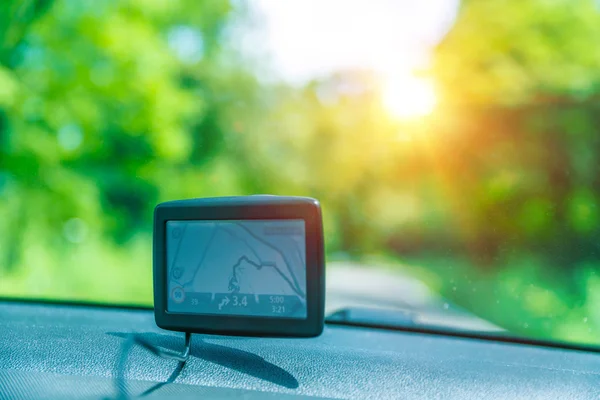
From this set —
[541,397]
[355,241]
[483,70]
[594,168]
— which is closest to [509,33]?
[483,70]

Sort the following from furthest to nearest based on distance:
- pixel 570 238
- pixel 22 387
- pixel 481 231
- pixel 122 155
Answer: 1. pixel 122 155
2. pixel 481 231
3. pixel 570 238
4. pixel 22 387

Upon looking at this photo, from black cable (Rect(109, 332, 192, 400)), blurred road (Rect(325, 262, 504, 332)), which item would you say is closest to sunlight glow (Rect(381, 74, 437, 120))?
blurred road (Rect(325, 262, 504, 332))

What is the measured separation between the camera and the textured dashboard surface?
2.29 metres

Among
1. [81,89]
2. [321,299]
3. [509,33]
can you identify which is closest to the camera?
[321,299]

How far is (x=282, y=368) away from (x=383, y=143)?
17336 millimetres

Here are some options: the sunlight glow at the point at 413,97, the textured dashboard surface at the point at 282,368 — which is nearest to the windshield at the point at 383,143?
the sunlight glow at the point at 413,97

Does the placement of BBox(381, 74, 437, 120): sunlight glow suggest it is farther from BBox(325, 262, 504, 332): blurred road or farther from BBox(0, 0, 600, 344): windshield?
BBox(325, 262, 504, 332): blurred road

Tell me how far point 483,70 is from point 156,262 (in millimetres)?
12867

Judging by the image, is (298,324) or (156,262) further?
(156,262)

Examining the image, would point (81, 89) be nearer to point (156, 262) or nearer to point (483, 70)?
point (483, 70)

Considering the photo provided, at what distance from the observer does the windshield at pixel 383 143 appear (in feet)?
27.5

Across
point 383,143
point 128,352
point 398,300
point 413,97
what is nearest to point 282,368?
point 128,352

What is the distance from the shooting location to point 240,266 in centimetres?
220

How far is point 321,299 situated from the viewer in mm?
2041
